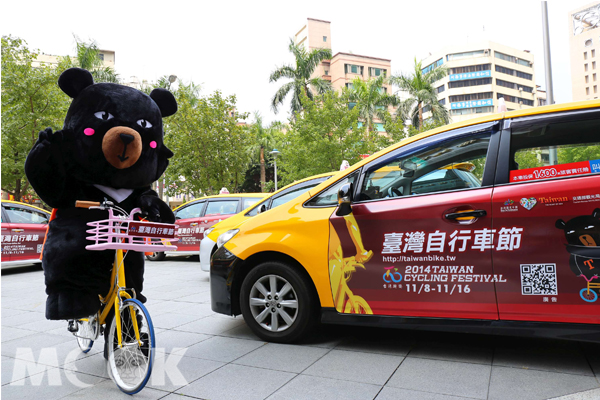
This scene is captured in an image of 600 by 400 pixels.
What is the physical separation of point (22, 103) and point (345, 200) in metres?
18.4

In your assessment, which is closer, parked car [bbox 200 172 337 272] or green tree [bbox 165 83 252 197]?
parked car [bbox 200 172 337 272]

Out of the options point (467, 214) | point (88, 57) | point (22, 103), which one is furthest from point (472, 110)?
point (467, 214)

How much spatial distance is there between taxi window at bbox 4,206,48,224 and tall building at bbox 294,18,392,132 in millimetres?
49145

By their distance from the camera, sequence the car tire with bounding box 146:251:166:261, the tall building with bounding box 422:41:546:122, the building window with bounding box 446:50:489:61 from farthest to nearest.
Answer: the building window with bounding box 446:50:489:61 < the tall building with bounding box 422:41:546:122 < the car tire with bounding box 146:251:166:261

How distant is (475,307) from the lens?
11.2ft

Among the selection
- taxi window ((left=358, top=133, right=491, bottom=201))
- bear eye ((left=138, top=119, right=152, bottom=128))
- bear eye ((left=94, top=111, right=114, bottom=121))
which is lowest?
taxi window ((left=358, top=133, right=491, bottom=201))

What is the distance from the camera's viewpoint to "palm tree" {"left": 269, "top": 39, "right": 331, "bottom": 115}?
3238 cm

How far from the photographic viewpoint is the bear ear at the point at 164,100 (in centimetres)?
400

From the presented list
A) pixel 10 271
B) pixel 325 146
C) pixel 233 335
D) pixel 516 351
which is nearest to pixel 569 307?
pixel 516 351

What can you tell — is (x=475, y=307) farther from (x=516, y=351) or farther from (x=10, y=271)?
(x=10, y=271)

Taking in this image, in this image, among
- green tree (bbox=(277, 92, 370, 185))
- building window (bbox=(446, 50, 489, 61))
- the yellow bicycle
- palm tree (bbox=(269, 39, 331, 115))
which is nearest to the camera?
the yellow bicycle

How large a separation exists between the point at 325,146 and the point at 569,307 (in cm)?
2144

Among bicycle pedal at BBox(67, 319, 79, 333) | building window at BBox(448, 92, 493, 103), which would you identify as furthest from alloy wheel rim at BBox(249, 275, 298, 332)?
building window at BBox(448, 92, 493, 103)

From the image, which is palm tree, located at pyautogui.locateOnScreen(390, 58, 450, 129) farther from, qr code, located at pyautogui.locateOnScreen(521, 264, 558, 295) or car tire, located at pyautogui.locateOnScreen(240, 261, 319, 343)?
qr code, located at pyautogui.locateOnScreen(521, 264, 558, 295)
